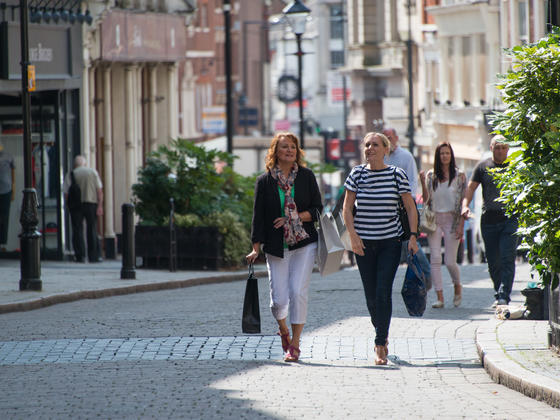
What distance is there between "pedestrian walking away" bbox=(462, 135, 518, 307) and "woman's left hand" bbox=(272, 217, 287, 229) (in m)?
3.55

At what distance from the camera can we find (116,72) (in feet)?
101

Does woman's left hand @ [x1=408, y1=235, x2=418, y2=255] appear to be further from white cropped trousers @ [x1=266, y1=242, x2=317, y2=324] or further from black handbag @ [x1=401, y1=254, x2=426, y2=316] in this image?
white cropped trousers @ [x1=266, y1=242, x2=317, y2=324]

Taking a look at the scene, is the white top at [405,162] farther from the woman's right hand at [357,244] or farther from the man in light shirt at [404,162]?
the woman's right hand at [357,244]

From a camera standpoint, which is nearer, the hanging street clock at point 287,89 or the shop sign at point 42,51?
the shop sign at point 42,51

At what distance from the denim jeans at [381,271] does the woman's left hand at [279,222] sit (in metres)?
0.64

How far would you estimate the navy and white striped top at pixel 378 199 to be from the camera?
10.6 metres

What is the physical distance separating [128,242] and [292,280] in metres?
8.43

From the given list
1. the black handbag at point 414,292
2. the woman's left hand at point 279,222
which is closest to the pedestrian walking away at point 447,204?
the black handbag at point 414,292

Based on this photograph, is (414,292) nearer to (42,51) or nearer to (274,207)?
(274,207)

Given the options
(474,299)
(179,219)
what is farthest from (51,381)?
(179,219)

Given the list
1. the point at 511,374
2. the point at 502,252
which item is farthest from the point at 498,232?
the point at 511,374

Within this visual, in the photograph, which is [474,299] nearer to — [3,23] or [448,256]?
[448,256]

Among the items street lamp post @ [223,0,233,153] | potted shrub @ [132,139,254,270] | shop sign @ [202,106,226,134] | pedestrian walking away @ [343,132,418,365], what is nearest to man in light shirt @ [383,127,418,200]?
pedestrian walking away @ [343,132,418,365]

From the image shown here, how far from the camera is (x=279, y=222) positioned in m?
10.8
